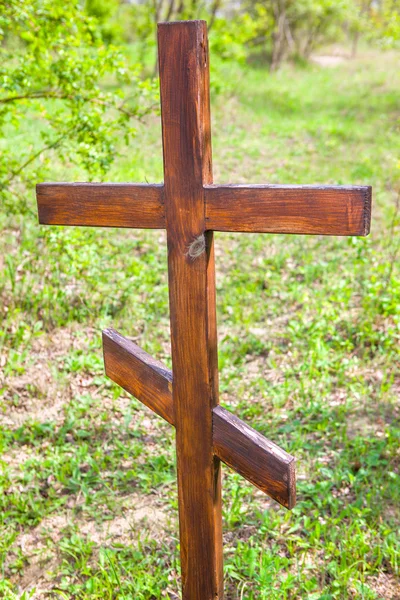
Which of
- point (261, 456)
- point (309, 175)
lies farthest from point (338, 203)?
point (309, 175)

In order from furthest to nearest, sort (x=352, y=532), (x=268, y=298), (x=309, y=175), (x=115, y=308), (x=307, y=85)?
(x=307, y=85)
(x=309, y=175)
(x=268, y=298)
(x=115, y=308)
(x=352, y=532)

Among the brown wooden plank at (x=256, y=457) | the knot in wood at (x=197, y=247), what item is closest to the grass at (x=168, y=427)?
the brown wooden plank at (x=256, y=457)

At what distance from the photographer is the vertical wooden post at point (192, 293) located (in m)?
1.50

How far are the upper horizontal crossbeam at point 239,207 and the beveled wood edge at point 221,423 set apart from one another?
0.44 m

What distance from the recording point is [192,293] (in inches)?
64.1

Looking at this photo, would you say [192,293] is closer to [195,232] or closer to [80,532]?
[195,232]

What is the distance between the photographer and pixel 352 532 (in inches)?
107

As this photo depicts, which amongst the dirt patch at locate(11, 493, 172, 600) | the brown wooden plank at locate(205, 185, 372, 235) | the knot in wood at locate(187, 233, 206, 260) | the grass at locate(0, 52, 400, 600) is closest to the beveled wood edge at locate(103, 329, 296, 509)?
the knot in wood at locate(187, 233, 206, 260)

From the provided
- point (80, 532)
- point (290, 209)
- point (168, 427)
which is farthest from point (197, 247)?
point (168, 427)

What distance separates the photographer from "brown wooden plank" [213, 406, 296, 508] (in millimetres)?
1568

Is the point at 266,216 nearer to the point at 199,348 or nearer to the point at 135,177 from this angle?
the point at 199,348

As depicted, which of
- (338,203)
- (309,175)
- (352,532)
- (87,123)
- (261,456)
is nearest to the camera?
(338,203)

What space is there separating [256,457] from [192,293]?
0.48 m

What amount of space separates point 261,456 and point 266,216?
639mm
